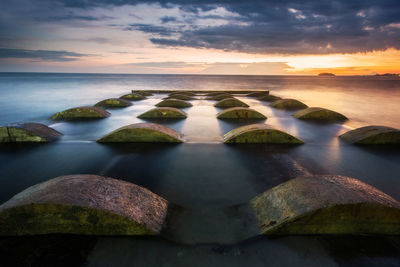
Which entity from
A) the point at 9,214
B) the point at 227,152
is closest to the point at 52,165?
the point at 9,214

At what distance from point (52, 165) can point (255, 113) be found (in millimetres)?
14339

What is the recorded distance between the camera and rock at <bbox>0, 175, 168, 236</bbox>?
3.67 metres

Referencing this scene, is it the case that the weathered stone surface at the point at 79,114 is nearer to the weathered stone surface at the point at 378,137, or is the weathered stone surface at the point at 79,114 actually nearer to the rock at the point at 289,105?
the weathered stone surface at the point at 378,137

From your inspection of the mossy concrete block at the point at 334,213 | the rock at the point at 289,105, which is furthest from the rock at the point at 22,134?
the rock at the point at 289,105

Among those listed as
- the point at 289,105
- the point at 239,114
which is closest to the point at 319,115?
the point at 239,114

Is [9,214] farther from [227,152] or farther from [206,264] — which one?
[227,152]

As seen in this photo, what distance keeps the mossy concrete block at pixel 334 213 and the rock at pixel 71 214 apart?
2.57 m

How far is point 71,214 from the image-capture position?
3.69m

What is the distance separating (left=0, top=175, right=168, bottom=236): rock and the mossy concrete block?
257cm

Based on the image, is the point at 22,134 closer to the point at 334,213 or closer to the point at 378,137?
A: the point at 334,213

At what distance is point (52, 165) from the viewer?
26.7 ft

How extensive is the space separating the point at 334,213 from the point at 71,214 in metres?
4.83

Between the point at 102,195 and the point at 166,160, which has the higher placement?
the point at 102,195

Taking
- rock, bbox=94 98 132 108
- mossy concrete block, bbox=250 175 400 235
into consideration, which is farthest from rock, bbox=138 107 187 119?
mossy concrete block, bbox=250 175 400 235
